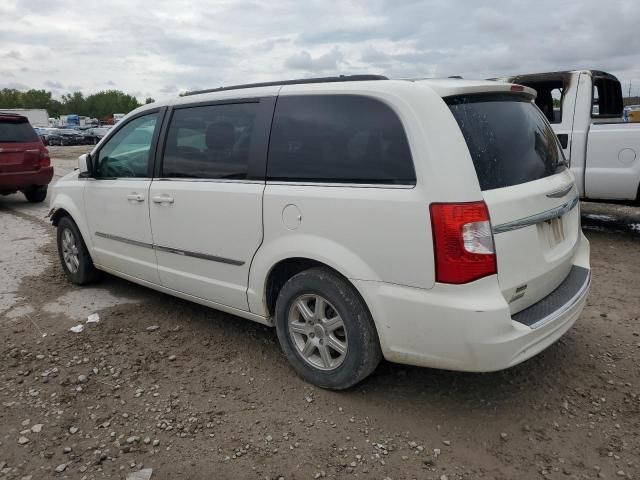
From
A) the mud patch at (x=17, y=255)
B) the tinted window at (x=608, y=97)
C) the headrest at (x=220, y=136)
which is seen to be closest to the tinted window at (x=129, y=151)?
the headrest at (x=220, y=136)

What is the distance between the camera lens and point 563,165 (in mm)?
3398

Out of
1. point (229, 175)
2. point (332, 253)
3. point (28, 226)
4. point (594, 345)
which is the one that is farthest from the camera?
point (28, 226)

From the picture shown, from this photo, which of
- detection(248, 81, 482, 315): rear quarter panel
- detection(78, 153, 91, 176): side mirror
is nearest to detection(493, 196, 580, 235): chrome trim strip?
detection(248, 81, 482, 315): rear quarter panel

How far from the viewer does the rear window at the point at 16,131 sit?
9594 mm

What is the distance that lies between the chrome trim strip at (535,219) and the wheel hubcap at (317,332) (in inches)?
38.6

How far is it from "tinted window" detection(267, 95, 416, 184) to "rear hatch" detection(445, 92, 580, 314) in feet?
1.17

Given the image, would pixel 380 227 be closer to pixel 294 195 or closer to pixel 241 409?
pixel 294 195

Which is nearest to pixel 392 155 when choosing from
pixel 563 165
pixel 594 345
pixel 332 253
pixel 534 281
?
pixel 332 253

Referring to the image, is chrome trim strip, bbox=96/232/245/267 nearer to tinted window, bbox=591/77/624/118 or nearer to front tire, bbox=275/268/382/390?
front tire, bbox=275/268/382/390

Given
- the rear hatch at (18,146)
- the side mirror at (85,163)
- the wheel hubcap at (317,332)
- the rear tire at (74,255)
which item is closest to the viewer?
the wheel hubcap at (317,332)

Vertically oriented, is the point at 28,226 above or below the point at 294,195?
below

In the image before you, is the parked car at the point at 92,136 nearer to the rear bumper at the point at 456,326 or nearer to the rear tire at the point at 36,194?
the rear tire at the point at 36,194

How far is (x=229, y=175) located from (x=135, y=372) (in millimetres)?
1420

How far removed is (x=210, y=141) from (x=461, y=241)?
6.24ft
